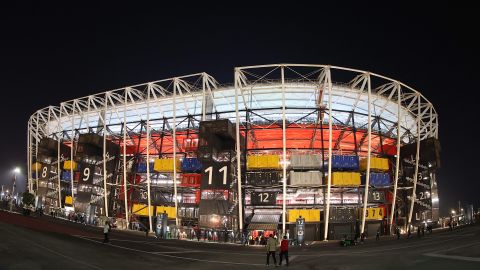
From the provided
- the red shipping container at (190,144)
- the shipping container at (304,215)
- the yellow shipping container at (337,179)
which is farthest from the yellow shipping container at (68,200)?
the yellow shipping container at (337,179)

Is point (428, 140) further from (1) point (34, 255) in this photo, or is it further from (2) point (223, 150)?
(1) point (34, 255)

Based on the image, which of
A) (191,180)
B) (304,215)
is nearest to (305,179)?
(304,215)

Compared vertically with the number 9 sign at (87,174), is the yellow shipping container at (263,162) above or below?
above

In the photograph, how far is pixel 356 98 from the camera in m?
46.4

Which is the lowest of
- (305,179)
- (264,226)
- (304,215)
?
(264,226)

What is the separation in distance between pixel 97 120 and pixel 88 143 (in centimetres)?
1342

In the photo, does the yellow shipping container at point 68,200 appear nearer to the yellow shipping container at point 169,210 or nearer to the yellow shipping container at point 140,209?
the yellow shipping container at point 140,209

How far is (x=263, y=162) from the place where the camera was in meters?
42.7

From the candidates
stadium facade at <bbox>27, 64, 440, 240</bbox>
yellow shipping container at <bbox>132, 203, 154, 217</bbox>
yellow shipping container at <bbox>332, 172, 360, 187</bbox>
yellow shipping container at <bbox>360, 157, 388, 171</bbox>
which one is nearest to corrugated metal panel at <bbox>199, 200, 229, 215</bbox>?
stadium facade at <bbox>27, 64, 440, 240</bbox>

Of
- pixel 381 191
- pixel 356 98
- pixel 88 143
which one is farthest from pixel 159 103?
pixel 381 191

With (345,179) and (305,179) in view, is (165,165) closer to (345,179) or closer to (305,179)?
(305,179)

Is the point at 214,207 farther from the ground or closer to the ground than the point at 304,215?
farther from the ground

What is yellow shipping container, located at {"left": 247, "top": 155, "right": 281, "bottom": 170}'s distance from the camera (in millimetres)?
42506

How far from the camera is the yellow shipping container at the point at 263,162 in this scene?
42506 millimetres
